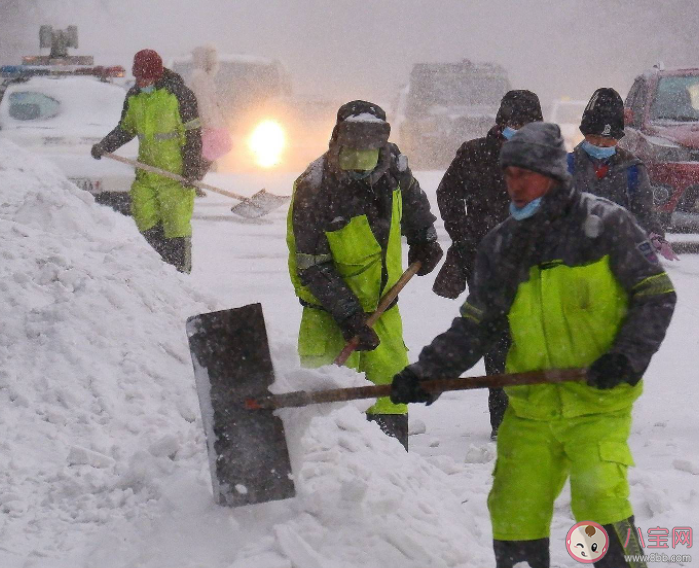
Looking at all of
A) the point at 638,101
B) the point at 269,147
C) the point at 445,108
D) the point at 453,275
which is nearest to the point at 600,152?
the point at 453,275

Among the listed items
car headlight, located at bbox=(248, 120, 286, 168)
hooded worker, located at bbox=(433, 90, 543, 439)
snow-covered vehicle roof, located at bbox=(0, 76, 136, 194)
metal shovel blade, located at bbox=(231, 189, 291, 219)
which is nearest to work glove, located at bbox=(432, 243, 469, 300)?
hooded worker, located at bbox=(433, 90, 543, 439)

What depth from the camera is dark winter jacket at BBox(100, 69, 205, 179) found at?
815cm

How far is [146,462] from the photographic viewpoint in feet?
13.1

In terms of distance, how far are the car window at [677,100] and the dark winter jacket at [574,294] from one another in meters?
8.66

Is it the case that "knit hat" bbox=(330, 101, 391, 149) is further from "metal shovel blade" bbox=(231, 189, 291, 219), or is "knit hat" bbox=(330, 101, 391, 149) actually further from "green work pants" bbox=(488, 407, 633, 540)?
"metal shovel blade" bbox=(231, 189, 291, 219)

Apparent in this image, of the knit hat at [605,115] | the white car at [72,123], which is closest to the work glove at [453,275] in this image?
the knit hat at [605,115]

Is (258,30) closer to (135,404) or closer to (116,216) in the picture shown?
(116,216)

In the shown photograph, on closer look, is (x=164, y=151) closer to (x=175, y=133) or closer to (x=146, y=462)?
(x=175, y=133)

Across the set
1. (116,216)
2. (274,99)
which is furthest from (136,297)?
(274,99)

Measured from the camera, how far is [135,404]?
4723 millimetres

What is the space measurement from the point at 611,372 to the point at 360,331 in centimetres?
155

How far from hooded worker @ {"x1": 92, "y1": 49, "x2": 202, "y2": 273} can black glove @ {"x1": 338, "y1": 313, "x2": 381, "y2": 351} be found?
155 inches

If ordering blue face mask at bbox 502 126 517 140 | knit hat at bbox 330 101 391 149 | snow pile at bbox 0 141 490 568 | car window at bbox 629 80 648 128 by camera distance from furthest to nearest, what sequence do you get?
car window at bbox 629 80 648 128 → blue face mask at bbox 502 126 517 140 → knit hat at bbox 330 101 391 149 → snow pile at bbox 0 141 490 568

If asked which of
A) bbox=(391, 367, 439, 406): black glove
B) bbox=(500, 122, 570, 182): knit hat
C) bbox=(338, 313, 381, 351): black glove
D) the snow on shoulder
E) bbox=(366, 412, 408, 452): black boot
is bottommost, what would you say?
bbox=(366, 412, 408, 452): black boot
